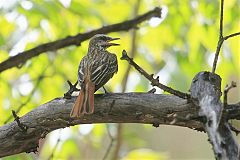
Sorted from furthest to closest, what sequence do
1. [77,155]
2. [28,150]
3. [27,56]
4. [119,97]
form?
[77,155] → [27,56] → [28,150] → [119,97]

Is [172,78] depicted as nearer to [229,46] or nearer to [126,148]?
[229,46]

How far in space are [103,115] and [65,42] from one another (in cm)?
92

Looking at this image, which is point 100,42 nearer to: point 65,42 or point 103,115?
point 65,42

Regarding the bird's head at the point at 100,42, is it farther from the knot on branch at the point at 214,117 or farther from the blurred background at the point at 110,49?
the knot on branch at the point at 214,117

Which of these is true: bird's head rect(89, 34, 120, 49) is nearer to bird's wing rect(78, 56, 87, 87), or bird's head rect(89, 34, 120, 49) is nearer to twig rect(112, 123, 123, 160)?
bird's wing rect(78, 56, 87, 87)

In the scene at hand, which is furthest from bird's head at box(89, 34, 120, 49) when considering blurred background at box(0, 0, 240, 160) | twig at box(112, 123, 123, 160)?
twig at box(112, 123, 123, 160)

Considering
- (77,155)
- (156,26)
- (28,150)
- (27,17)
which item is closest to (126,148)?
(77,155)

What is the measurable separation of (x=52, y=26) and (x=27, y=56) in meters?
0.40

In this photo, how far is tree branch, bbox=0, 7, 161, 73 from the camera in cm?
247

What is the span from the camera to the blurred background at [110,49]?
8.95 feet

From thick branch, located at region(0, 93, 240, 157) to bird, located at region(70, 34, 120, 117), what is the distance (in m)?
0.03

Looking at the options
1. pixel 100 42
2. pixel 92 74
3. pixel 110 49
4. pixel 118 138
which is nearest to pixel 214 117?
pixel 92 74

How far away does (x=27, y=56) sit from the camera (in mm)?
2520

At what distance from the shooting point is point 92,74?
2.05 metres
